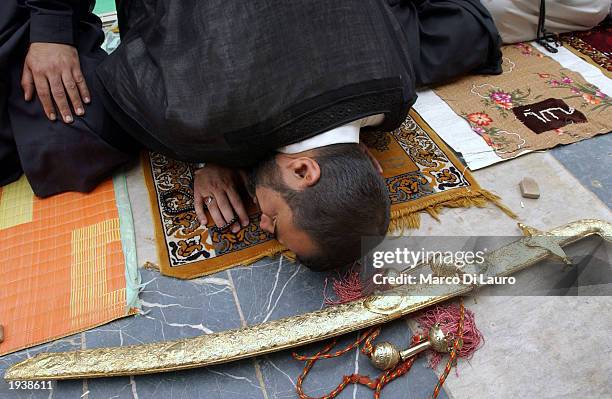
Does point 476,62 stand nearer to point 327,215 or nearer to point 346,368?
point 327,215

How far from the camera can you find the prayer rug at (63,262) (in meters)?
1.32

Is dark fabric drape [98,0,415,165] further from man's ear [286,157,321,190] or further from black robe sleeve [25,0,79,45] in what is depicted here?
black robe sleeve [25,0,79,45]

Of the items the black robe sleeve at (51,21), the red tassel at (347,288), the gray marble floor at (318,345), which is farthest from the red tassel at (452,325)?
the black robe sleeve at (51,21)

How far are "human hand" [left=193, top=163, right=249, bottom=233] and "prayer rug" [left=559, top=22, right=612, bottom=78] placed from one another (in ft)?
5.49

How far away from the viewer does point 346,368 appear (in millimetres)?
1231

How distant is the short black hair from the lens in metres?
1.17

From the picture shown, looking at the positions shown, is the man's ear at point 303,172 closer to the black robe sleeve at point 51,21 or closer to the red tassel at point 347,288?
the red tassel at point 347,288

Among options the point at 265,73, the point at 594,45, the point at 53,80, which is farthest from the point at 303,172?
the point at 594,45

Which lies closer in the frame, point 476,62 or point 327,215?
point 327,215

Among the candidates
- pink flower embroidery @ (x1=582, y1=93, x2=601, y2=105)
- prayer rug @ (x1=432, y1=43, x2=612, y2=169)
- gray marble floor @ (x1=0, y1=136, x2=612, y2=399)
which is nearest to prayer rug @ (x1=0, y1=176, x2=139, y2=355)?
gray marble floor @ (x1=0, y1=136, x2=612, y2=399)

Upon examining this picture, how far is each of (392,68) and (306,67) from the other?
24 cm

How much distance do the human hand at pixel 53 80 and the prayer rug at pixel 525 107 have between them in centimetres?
128

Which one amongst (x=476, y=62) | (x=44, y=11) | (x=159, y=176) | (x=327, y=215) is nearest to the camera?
(x=327, y=215)

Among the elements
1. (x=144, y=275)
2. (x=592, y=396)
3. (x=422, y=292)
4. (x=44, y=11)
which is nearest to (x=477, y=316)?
(x=422, y=292)
